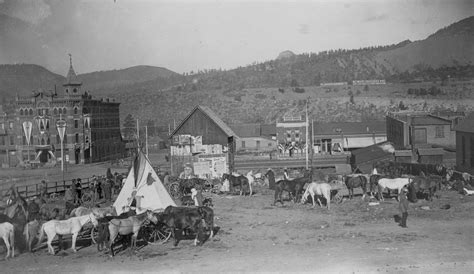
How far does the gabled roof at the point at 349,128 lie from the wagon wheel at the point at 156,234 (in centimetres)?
4548

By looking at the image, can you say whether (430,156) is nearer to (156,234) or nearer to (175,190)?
(175,190)

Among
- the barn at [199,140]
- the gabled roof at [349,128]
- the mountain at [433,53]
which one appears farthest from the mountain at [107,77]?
the mountain at [433,53]

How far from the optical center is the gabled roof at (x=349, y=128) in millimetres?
61156

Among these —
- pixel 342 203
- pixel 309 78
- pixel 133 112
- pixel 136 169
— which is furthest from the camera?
pixel 309 78

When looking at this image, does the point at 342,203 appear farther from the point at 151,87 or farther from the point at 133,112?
the point at 151,87

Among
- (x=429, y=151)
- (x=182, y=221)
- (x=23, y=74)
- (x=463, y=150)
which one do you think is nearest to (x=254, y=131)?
(x=429, y=151)

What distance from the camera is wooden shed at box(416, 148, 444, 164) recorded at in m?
38.5

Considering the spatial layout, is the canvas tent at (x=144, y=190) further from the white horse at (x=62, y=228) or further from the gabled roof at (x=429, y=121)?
the gabled roof at (x=429, y=121)

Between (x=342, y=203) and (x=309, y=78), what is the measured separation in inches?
4738

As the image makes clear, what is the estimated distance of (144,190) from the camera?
19.8 meters

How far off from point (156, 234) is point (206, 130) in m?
26.1

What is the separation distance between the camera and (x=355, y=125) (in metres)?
63.8

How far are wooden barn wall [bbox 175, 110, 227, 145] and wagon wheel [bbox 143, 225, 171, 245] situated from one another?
83.5ft

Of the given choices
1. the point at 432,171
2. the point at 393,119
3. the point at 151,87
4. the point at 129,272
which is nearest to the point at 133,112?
the point at 151,87
